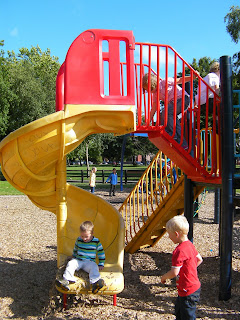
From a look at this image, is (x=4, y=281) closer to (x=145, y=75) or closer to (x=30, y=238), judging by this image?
(x=30, y=238)

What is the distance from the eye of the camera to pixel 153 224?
20.6 ft

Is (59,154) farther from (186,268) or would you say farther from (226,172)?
(226,172)


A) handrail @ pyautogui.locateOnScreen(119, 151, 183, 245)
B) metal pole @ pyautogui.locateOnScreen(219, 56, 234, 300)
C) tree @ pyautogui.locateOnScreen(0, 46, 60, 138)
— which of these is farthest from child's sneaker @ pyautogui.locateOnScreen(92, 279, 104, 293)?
tree @ pyautogui.locateOnScreen(0, 46, 60, 138)

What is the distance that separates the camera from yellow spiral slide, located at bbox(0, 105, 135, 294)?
365cm

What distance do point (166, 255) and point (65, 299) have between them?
3064 millimetres

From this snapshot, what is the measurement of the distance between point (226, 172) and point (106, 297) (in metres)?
2.39

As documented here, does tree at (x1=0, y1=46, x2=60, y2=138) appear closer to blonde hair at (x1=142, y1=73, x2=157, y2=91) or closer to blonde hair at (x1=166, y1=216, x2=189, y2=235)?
blonde hair at (x1=142, y1=73, x2=157, y2=91)

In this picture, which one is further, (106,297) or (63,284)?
(106,297)

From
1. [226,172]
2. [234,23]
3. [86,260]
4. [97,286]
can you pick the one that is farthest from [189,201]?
[234,23]

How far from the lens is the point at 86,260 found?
398 centimetres

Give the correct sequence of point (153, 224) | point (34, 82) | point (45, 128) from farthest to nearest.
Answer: point (34, 82)
point (153, 224)
point (45, 128)

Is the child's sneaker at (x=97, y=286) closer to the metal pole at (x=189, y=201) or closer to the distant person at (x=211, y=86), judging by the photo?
the metal pole at (x=189, y=201)

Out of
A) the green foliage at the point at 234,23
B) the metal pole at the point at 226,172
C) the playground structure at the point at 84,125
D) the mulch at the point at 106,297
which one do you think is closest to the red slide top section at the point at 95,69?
the playground structure at the point at 84,125

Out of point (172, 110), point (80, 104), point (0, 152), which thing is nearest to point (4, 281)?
point (0, 152)
